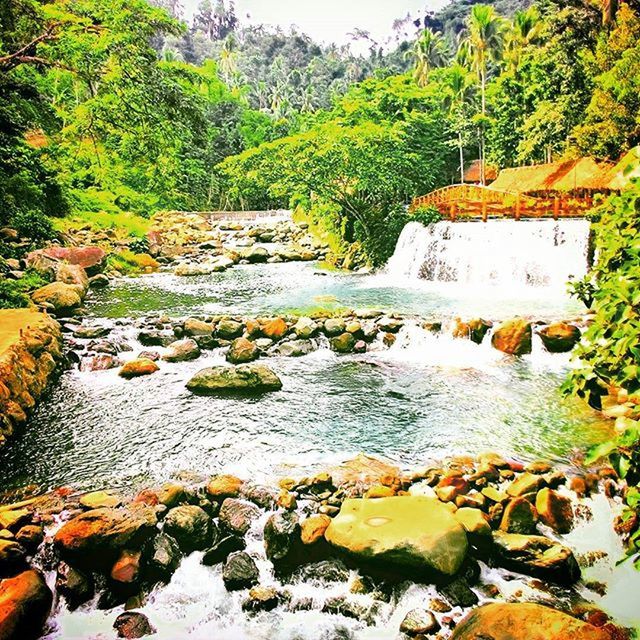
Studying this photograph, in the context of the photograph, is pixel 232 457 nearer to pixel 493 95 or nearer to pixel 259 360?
pixel 259 360

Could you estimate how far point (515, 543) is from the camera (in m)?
4.17

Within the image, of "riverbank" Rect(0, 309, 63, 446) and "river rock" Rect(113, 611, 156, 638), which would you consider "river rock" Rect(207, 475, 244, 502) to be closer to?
"river rock" Rect(113, 611, 156, 638)

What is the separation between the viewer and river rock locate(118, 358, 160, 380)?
8.88m

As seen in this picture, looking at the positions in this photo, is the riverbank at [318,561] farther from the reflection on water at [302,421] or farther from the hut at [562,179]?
the hut at [562,179]

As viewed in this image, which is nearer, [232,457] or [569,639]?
[569,639]

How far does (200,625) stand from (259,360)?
6.12 metres

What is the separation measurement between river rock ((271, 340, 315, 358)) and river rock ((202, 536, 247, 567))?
18.4 ft

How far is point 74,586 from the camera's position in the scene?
4.00 meters

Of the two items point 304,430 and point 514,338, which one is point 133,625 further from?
point 514,338

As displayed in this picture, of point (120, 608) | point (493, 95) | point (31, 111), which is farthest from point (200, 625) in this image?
point (493, 95)

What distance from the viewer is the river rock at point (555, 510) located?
180 inches

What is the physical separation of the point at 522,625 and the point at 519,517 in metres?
1.43

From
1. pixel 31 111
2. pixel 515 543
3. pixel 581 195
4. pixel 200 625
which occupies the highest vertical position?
pixel 31 111

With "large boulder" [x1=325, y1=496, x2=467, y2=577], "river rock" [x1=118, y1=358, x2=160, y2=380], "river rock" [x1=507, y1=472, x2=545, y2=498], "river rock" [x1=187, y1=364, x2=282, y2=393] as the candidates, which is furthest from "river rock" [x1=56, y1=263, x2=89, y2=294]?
"river rock" [x1=507, y1=472, x2=545, y2=498]
